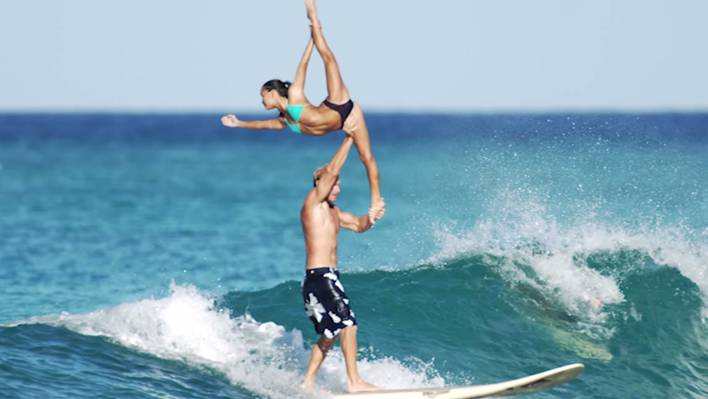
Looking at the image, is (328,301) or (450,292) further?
(450,292)

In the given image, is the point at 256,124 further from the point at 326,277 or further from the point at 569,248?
the point at 569,248

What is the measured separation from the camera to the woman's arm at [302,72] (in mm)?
11484

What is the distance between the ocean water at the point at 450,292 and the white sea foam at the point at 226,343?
0.09ft

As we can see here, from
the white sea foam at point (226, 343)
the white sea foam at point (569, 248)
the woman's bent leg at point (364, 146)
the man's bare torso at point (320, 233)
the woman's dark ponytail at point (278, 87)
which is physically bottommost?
the white sea foam at point (226, 343)

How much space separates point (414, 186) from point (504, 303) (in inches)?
1031

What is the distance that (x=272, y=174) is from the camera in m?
56.7

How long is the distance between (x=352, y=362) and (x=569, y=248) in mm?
6200

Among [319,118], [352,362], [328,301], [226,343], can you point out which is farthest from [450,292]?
[319,118]

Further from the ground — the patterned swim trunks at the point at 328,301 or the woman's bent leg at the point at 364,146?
the woman's bent leg at the point at 364,146

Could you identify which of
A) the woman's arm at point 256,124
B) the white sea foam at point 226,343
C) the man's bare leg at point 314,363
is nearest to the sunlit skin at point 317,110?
the woman's arm at point 256,124

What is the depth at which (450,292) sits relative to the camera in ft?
52.8

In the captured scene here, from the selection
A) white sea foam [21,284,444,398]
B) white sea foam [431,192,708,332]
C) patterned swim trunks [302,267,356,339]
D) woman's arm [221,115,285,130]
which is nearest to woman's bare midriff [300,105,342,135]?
woman's arm [221,115,285,130]

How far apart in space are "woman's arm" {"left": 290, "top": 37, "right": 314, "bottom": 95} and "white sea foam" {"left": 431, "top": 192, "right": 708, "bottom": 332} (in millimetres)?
5744

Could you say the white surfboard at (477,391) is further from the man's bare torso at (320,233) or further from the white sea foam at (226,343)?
the man's bare torso at (320,233)
